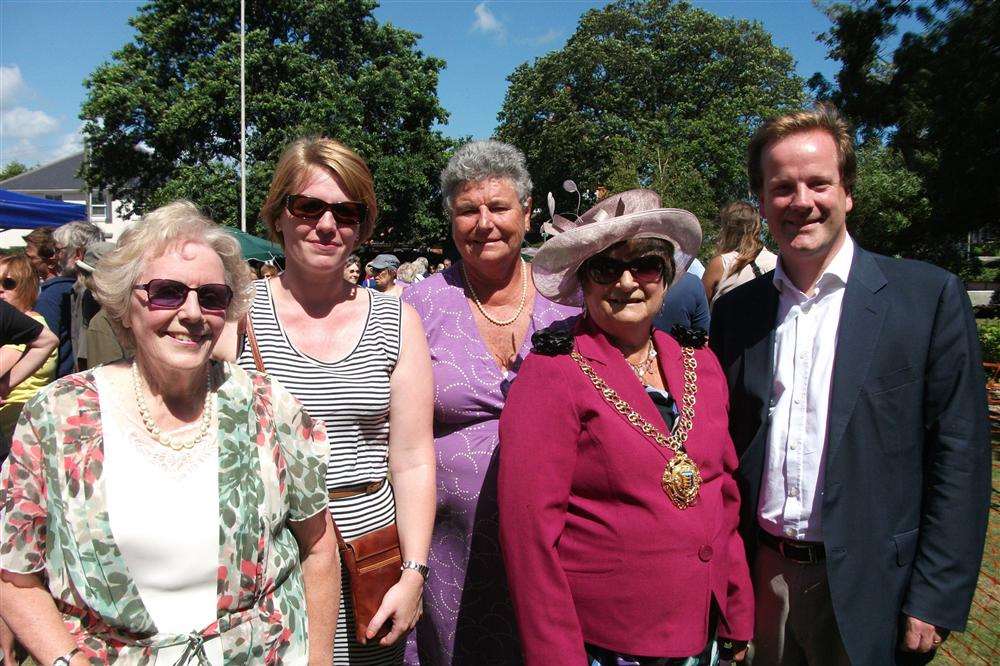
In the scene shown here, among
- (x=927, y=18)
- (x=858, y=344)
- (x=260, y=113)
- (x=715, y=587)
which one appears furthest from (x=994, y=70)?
(x=260, y=113)

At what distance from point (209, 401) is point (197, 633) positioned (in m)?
0.56

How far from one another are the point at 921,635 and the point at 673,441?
0.97 m

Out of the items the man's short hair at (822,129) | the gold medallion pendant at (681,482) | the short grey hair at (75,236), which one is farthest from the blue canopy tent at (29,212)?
the gold medallion pendant at (681,482)

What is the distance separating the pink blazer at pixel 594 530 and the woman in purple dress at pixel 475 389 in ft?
1.85

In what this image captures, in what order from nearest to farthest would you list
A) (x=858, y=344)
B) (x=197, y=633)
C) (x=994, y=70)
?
(x=197, y=633)
(x=858, y=344)
(x=994, y=70)

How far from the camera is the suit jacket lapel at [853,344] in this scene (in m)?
2.12

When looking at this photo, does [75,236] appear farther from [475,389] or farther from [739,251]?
[739,251]

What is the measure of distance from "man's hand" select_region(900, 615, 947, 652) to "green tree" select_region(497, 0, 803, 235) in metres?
30.3

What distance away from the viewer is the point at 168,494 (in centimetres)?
168

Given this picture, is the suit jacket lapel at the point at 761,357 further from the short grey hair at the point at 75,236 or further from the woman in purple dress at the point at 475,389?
the short grey hair at the point at 75,236

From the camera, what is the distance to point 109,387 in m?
1.75

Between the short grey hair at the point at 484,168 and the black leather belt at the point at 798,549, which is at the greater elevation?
the short grey hair at the point at 484,168

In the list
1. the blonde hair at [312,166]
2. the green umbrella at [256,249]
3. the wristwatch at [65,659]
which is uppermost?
the green umbrella at [256,249]

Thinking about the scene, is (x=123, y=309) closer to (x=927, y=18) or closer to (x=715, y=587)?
(x=715, y=587)
